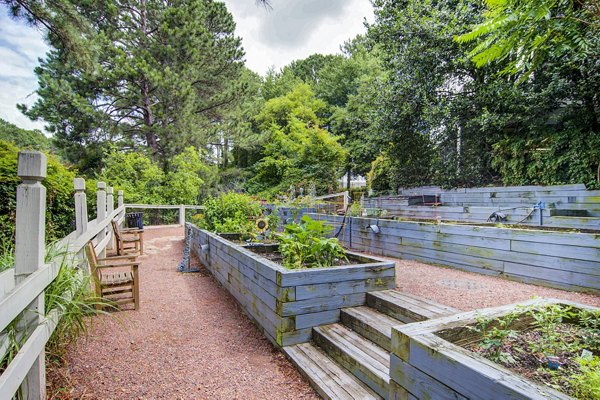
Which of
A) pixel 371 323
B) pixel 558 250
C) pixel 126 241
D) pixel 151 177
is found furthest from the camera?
pixel 151 177

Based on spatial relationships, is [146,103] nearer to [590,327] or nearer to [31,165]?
[31,165]

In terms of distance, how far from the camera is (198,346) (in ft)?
8.69

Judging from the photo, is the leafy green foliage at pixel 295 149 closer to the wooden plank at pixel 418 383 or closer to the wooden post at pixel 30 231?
the wooden post at pixel 30 231

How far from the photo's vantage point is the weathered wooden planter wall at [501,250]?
10.7 feet

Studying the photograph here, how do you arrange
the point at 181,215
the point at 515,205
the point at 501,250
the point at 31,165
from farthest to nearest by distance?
the point at 181,215 < the point at 515,205 < the point at 501,250 < the point at 31,165

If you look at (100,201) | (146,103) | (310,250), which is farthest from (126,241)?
(146,103)

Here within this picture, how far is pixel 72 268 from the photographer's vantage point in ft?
7.77

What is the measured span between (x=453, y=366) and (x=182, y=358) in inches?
78.9

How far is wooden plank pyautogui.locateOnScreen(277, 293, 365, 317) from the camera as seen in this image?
8.12ft

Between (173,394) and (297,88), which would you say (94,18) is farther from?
(173,394)

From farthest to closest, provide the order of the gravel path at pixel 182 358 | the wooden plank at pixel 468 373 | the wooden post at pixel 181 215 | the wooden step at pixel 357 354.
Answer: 1. the wooden post at pixel 181 215
2. the gravel path at pixel 182 358
3. the wooden step at pixel 357 354
4. the wooden plank at pixel 468 373

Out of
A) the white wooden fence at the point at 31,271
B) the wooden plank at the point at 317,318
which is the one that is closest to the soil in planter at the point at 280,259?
the wooden plank at the point at 317,318

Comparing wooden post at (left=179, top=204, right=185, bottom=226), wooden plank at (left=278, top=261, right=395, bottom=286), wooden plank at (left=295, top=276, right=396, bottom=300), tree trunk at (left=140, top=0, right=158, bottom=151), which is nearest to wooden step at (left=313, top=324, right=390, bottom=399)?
wooden plank at (left=295, top=276, right=396, bottom=300)

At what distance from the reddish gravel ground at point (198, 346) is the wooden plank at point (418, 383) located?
2.56 feet
